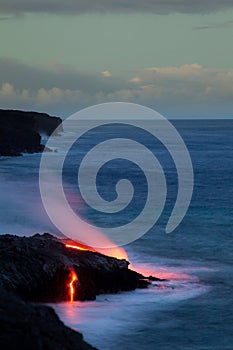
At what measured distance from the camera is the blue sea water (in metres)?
29.7

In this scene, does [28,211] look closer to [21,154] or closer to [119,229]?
[119,229]

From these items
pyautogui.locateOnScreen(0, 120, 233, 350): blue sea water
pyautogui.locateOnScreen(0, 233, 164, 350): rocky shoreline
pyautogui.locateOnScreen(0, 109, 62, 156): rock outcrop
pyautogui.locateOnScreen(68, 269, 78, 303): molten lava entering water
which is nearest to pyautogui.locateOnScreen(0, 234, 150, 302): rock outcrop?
pyautogui.locateOnScreen(0, 233, 164, 350): rocky shoreline

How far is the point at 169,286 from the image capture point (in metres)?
36.6

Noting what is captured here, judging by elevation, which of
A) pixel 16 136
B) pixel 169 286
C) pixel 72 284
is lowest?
pixel 72 284

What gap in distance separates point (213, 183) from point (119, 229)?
41777 millimetres

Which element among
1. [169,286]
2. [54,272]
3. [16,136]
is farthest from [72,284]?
[16,136]

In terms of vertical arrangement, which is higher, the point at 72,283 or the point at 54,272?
the point at 54,272

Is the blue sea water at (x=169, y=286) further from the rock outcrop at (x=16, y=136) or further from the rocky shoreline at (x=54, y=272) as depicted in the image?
the rock outcrop at (x=16, y=136)

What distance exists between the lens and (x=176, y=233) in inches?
2168

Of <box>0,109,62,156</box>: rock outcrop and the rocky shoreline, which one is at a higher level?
<box>0,109,62,156</box>: rock outcrop

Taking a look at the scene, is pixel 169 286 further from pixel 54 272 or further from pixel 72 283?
pixel 54 272

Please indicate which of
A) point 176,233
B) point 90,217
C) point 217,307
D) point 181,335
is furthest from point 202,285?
point 90,217

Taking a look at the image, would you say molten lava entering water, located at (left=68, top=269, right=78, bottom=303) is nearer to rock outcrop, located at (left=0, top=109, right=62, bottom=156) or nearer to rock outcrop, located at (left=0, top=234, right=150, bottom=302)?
rock outcrop, located at (left=0, top=234, right=150, bottom=302)

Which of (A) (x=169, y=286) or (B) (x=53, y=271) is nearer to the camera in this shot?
(B) (x=53, y=271)
